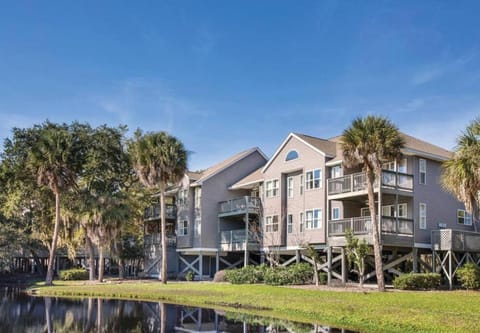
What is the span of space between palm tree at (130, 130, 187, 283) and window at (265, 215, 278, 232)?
7502mm

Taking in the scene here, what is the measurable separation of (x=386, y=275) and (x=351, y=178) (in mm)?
8013

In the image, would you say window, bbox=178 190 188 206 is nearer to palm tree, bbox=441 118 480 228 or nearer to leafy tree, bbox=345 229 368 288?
leafy tree, bbox=345 229 368 288

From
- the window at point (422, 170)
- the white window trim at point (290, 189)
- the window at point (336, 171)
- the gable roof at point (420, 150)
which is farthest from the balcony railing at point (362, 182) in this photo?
the white window trim at point (290, 189)

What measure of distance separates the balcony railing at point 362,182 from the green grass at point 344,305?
26.2 feet

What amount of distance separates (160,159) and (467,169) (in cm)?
2264

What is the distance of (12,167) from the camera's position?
50.6 meters

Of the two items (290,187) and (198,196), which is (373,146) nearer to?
(290,187)

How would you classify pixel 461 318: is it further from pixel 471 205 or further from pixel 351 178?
pixel 351 178

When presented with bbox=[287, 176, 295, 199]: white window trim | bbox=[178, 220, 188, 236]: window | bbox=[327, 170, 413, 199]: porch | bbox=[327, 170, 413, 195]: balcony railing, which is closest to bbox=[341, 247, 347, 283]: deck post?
bbox=[327, 170, 413, 199]: porch

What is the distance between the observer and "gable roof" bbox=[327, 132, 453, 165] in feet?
116

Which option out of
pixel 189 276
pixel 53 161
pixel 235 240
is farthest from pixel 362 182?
pixel 53 161

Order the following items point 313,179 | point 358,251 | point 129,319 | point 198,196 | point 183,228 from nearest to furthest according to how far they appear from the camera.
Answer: point 129,319 < point 358,251 < point 313,179 < point 198,196 < point 183,228

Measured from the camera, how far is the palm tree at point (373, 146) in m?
29.7

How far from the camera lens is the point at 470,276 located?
30.8 meters
